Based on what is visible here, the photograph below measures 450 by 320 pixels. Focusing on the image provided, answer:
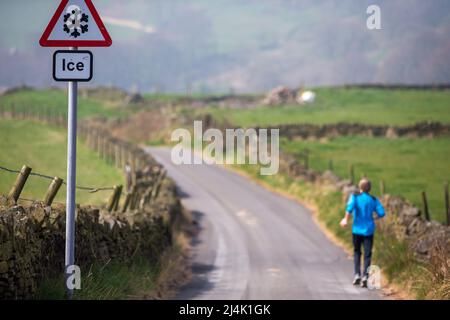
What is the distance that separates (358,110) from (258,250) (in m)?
57.8

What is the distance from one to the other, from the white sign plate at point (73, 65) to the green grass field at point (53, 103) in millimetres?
72628

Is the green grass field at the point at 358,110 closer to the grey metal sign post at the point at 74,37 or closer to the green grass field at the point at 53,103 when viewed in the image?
the green grass field at the point at 53,103

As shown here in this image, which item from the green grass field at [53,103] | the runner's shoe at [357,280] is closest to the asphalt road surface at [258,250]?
the runner's shoe at [357,280]

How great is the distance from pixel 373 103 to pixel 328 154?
33.8 meters

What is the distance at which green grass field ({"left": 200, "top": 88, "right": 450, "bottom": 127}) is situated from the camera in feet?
225

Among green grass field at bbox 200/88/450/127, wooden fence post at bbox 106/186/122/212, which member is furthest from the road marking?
green grass field at bbox 200/88/450/127

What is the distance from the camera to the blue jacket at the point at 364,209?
613 inches

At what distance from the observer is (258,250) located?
23.8 meters

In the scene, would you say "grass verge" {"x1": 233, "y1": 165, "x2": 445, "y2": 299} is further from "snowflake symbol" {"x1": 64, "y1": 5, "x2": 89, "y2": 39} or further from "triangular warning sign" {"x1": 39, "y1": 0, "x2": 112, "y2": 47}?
"snowflake symbol" {"x1": 64, "y1": 5, "x2": 89, "y2": 39}

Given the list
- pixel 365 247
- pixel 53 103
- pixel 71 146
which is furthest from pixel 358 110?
pixel 71 146

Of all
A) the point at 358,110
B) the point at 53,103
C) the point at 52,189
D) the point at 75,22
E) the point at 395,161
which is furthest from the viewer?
the point at 53,103

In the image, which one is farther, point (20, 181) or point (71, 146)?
point (20, 181)

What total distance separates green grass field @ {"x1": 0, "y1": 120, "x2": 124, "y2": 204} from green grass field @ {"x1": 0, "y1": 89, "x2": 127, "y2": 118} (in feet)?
113

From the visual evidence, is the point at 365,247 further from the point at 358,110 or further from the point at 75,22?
the point at 358,110
